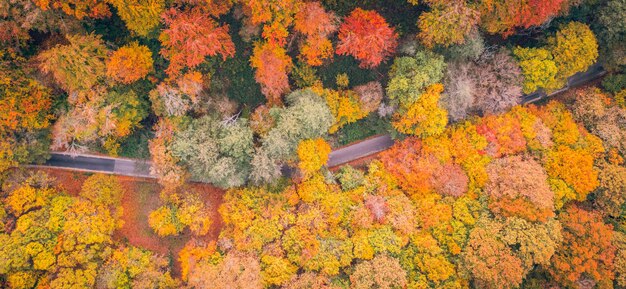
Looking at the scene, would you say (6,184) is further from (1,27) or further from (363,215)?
(363,215)

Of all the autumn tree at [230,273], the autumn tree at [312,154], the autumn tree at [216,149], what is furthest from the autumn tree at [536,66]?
the autumn tree at [230,273]

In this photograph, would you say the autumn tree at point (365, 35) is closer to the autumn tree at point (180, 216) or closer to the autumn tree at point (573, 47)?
the autumn tree at point (573, 47)

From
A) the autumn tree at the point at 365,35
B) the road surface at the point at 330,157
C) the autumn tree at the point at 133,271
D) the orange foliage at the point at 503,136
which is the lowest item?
A: the autumn tree at the point at 133,271

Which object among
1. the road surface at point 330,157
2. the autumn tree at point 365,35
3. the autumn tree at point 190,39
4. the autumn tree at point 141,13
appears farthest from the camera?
the road surface at point 330,157

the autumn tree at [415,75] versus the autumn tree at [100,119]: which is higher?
the autumn tree at [100,119]

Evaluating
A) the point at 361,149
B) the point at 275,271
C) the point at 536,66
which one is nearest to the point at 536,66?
the point at 536,66

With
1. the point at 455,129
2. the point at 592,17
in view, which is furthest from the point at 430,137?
the point at 592,17

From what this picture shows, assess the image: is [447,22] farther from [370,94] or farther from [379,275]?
[379,275]
